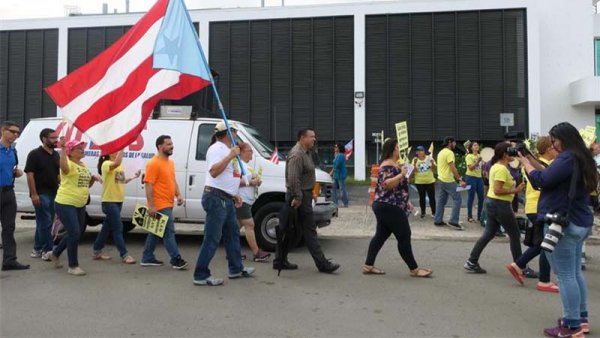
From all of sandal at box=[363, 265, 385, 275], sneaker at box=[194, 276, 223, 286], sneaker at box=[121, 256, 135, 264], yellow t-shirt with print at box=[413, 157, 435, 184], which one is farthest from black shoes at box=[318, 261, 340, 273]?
yellow t-shirt with print at box=[413, 157, 435, 184]

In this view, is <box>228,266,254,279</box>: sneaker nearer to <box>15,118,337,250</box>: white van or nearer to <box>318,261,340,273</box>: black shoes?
<box>318,261,340,273</box>: black shoes

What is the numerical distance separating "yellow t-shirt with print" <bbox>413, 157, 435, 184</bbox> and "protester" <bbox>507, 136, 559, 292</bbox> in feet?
14.7

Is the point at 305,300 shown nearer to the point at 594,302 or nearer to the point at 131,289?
the point at 131,289

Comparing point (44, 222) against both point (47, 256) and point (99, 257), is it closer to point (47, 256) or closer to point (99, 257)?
point (47, 256)

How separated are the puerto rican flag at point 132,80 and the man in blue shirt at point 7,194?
47.7 inches

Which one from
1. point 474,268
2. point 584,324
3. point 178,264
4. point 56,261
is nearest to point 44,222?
point 56,261

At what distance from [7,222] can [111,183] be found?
1.35 meters

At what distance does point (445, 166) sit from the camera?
9.89m

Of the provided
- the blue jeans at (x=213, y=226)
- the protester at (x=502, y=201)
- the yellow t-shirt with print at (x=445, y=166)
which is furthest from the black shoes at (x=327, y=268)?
the yellow t-shirt with print at (x=445, y=166)

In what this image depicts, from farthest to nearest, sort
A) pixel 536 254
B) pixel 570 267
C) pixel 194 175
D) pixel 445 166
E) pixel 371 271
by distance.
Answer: pixel 445 166 < pixel 194 175 < pixel 371 271 < pixel 536 254 < pixel 570 267

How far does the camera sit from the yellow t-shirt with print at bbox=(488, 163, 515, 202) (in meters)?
5.80

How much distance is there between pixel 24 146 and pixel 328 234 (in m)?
5.70

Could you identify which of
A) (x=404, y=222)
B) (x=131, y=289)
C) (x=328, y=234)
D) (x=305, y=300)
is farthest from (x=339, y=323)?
(x=328, y=234)

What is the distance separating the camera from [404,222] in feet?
18.9
